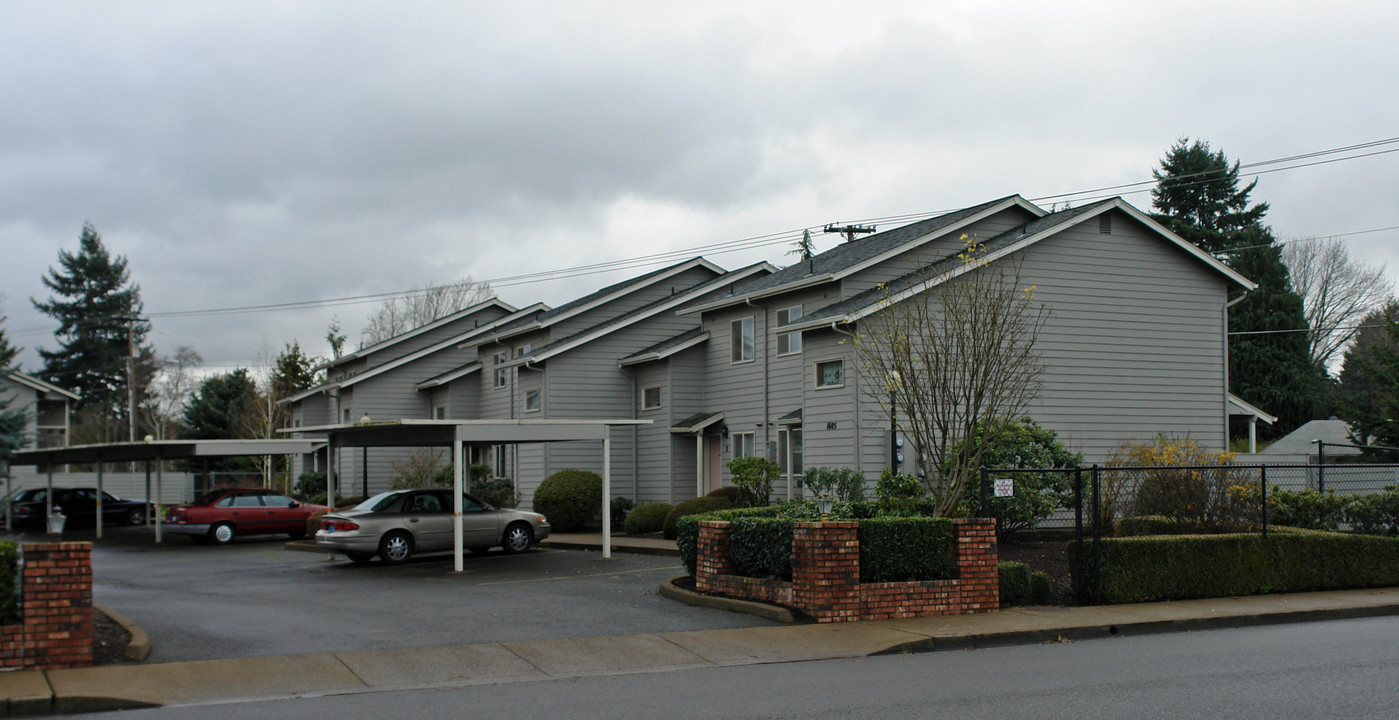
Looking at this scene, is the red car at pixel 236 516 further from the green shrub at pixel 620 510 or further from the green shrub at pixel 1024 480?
the green shrub at pixel 1024 480

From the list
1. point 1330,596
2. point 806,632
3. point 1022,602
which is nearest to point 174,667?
point 806,632

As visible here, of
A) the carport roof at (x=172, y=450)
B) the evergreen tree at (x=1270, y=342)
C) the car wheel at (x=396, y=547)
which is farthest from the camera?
the evergreen tree at (x=1270, y=342)

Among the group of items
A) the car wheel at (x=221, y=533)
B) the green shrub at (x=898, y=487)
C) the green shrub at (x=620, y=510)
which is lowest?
the car wheel at (x=221, y=533)

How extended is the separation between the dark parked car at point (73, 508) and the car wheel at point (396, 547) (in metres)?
19.3

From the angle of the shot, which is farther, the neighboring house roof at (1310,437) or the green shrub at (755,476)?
the neighboring house roof at (1310,437)

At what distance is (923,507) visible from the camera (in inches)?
686

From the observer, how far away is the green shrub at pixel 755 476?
85.6 feet

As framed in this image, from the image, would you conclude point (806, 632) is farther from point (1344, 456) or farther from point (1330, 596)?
point (1344, 456)

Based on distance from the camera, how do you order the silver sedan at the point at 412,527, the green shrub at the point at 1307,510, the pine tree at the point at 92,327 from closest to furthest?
the green shrub at the point at 1307,510 < the silver sedan at the point at 412,527 < the pine tree at the point at 92,327

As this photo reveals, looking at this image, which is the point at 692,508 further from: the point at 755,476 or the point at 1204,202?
the point at 1204,202

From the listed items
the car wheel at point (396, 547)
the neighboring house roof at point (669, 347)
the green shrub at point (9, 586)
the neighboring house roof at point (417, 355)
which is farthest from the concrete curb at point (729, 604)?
the neighboring house roof at point (417, 355)

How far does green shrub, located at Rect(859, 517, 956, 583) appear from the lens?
13.7 m

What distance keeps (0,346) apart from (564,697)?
7004 mm

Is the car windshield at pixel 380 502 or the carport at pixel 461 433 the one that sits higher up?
the carport at pixel 461 433
